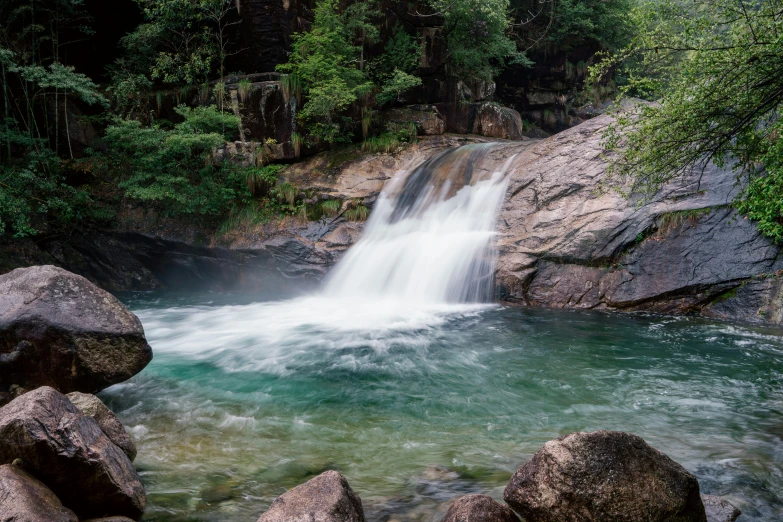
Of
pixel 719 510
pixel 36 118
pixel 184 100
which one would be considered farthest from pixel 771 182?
pixel 36 118

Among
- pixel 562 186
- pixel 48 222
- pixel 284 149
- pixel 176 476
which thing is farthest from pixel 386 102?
pixel 176 476

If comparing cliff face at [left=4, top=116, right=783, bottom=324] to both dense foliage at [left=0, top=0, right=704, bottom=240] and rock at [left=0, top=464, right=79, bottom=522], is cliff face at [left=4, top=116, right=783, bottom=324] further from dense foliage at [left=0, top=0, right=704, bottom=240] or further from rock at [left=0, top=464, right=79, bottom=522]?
rock at [left=0, top=464, right=79, bottom=522]

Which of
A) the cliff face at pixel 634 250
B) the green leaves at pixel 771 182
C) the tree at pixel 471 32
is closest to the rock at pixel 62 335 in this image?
the green leaves at pixel 771 182

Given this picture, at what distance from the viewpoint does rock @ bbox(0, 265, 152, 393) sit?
17.4 ft

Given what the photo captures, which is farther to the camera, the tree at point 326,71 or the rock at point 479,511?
the tree at point 326,71

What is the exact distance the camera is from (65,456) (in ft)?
11.6

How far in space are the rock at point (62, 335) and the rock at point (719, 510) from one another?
18.5 feet

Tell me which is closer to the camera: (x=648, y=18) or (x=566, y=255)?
(x=648, y=18)

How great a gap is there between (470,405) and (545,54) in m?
24.3

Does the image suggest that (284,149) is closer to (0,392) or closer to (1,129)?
(1,129)

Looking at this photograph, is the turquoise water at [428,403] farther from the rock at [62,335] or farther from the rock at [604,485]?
the rock at [604,485]

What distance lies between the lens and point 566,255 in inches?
439

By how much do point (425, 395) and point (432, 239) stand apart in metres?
7.16

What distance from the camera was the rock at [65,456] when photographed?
11.5 ft
